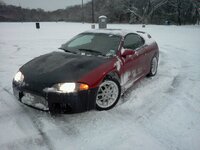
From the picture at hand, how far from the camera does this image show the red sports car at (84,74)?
109 inches

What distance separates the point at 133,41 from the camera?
14.4 feet

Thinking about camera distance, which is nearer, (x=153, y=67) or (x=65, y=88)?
(x=65, y=88)

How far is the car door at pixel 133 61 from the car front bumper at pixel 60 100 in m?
0.99

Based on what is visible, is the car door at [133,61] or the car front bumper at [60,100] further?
the car door at [133,61]

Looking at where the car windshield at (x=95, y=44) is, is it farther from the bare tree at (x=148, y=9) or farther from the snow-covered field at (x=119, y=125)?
the bare tree at (x=148, y=9)

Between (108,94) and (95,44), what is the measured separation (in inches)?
46.3

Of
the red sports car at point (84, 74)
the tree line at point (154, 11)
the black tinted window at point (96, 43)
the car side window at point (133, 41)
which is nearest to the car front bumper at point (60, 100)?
the red sports car at point (84, 74)

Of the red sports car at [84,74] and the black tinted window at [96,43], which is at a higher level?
the black tinted window at [96,43]

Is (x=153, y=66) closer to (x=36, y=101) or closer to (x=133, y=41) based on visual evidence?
(x=133, y=41)

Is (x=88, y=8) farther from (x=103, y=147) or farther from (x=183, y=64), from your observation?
(x=103, y=147)

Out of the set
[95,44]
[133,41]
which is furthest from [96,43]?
[133,41]

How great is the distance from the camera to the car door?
3.70m

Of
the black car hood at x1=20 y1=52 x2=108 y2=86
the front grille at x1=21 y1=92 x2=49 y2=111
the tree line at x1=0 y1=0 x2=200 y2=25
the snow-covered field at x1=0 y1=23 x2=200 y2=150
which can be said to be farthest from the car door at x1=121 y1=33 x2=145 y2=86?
the tree line at x1=0 y1=0 x2=200 y2=25

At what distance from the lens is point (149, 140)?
2594 millimetres
